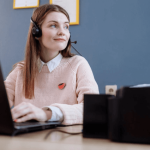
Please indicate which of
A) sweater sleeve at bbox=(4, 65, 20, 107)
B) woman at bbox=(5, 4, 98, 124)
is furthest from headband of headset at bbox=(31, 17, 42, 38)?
sweater sleeve at bbox=(4, 65, 20, 107)

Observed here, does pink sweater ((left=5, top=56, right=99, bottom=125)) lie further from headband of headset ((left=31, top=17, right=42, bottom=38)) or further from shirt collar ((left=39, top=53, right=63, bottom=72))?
headband of headset ((left=31, top=17, right=42, bottom=38))

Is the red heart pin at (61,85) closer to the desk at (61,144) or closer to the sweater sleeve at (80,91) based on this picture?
the sweater sleeve at (80,91)

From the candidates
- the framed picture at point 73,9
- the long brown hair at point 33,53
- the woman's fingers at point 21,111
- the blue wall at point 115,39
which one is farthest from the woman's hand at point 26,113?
the framed picture at point 73,9

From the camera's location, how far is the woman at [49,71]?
1215 millimetres

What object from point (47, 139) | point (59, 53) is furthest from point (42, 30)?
point (47, 139)

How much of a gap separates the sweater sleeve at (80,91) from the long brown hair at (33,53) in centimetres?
21

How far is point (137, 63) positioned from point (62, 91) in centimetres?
97

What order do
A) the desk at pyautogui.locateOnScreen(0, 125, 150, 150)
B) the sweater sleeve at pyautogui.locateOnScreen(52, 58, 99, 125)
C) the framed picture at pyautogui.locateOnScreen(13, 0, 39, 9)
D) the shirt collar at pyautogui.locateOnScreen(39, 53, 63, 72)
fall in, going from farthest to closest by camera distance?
the framed picture at pyautogui.locateOnScreen(13, 0, 39, 9) → the shirt collar at pyautogui.locateOnScreen(39, 53, 63, 72) → the sweater sleeve at pyautogui.locateOnScreen(52, 58, 99, 125) → the desk at pyautogui.locateOnScreen(0, 125, 150, 150)

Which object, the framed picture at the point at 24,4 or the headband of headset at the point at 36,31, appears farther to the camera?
the framed picture at the point at 24,4

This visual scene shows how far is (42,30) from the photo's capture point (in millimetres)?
1306

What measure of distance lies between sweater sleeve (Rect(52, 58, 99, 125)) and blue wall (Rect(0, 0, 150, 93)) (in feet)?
2.09

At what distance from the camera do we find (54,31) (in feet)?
4.14

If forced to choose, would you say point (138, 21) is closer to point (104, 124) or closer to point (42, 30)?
point (42, 30)

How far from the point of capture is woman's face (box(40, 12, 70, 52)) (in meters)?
1.27
